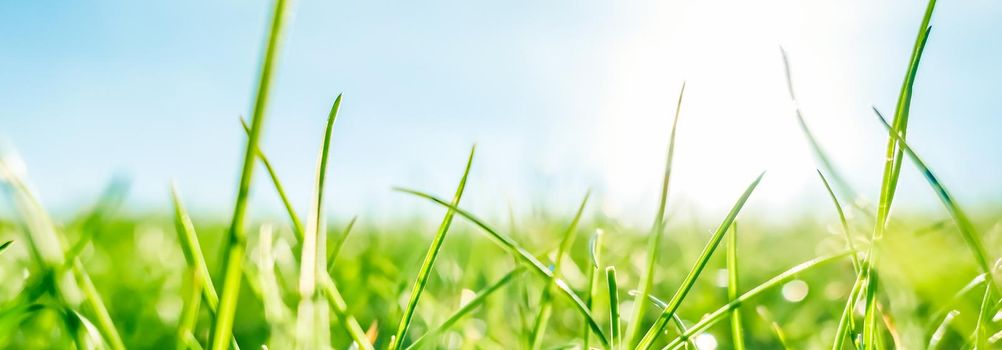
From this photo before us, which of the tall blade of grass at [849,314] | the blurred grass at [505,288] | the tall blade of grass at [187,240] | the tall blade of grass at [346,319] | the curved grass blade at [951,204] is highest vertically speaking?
the curved grass blade at [951,204]

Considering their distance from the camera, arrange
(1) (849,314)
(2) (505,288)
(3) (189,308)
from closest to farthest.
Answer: (3) (189,308), (1) (849,314), (2) (505,288)

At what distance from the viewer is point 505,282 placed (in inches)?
22.8

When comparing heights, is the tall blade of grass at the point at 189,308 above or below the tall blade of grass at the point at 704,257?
below

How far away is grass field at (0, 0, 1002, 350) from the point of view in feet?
1.37

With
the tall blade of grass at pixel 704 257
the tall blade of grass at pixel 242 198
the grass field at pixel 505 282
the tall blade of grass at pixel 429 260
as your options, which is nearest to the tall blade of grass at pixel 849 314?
the grass field at pixel 505 282

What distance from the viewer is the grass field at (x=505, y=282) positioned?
0.42 meters

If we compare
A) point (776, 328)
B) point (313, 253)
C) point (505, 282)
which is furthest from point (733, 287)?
point (313, 253)

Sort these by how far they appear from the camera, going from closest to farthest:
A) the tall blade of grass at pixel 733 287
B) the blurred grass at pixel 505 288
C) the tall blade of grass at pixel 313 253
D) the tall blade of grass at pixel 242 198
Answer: the tall blade of grass at pixel 242 198, the tall blade of grass at pixel 313 253, the tall blade of grass at pixel 733 287, the blurred grass at pixel 505 288

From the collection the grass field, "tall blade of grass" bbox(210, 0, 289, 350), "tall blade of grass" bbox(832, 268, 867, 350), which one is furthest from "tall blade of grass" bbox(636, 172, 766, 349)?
"tall blade of grass" bbox(210, 0, 289, 350)

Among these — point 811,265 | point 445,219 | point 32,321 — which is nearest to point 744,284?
point 811,265

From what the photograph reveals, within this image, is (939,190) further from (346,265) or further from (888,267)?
(346,265)

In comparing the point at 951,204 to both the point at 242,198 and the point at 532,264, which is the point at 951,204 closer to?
the point at 532,264

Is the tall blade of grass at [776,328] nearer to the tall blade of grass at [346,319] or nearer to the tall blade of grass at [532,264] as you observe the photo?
the tall blade of grass at [532,264]

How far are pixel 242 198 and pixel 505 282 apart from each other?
0.32 metres
